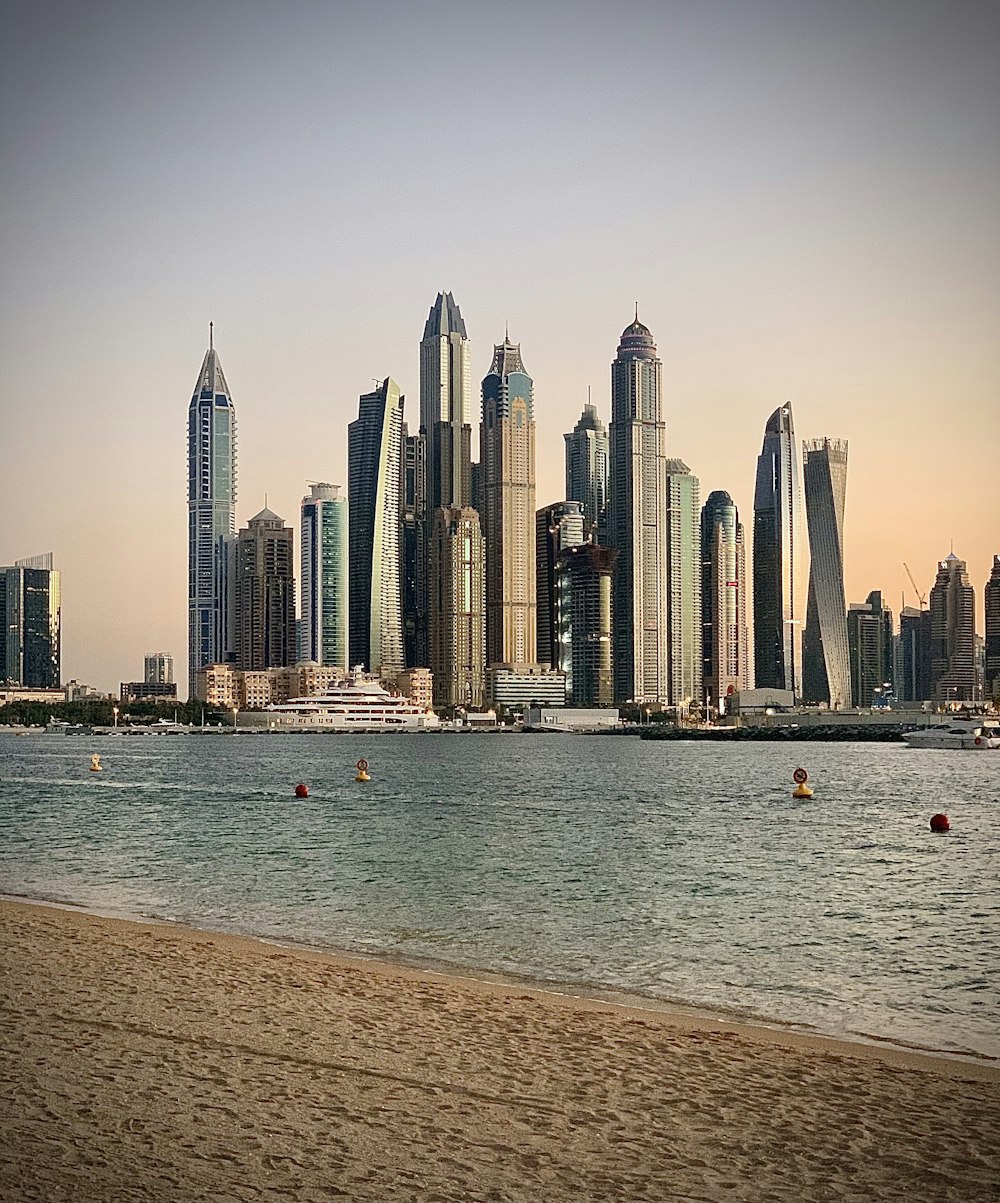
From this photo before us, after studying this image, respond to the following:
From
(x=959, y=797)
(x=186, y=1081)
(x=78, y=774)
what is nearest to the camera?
(x=186, y=1081)

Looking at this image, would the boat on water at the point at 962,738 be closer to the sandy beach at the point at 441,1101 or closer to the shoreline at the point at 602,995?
the shoreline at the point at 602,995

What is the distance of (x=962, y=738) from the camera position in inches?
6019

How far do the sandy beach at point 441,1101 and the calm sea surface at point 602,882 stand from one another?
3856 mm

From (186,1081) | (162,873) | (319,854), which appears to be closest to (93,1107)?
(186,1081)

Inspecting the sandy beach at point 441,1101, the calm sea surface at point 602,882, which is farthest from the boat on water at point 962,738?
Result: the sandy beach at point 441,1101

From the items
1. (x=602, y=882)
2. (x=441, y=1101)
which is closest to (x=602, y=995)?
(x=441, y=1101)

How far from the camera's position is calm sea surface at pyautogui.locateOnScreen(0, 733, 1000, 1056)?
19.0 m

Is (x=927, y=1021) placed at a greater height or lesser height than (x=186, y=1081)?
lesser

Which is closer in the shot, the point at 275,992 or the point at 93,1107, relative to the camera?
the point at 93,1107

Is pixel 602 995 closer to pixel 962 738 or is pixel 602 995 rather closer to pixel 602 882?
pixel 602 882

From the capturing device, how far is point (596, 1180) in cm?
845

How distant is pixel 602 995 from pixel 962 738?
146353 mm

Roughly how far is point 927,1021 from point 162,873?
22022 mm

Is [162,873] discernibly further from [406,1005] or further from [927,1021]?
[927,1021]
